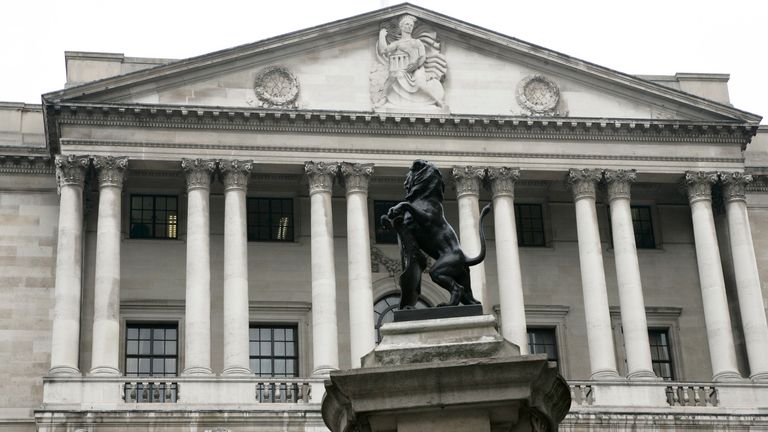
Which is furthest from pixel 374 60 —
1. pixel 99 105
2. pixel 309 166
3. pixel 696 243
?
pixel 696 243

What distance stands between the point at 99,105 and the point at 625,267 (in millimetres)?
17051

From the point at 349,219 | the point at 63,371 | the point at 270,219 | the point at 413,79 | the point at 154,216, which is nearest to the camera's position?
the point at 63,371

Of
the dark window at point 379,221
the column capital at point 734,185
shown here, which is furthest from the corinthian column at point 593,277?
the dark window at point 379,221

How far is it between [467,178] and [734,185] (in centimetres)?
892

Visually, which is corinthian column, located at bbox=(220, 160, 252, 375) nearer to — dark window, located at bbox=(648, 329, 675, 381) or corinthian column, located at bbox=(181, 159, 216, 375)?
corinthian column, located at bbox=(181, 159, 216, 375)

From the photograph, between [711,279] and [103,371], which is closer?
[103,371]

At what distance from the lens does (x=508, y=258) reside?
4400cm

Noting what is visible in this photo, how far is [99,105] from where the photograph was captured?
4250 centimetres

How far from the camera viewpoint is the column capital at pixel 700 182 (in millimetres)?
45875

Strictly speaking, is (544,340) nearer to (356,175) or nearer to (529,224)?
(529,224)

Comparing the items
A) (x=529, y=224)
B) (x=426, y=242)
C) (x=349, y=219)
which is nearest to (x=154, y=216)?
(x=349, y=219)

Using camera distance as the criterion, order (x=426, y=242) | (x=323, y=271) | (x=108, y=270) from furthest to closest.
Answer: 1. (x=323, y=271)
2. (x=108, y=270)
3. (x=426, y=242)

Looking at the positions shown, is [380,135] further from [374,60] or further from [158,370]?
[158,370]

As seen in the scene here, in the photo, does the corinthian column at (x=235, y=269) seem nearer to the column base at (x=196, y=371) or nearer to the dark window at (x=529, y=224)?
the column base at (x=196, y=371)
